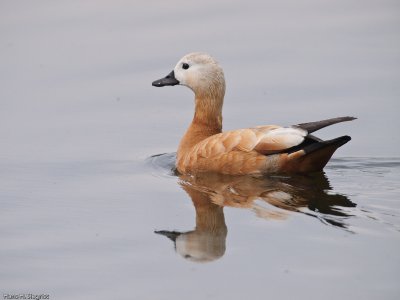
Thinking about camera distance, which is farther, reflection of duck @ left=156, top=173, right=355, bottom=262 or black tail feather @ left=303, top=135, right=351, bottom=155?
black tail feather @ left=303, top=135, right=351, bottom=155

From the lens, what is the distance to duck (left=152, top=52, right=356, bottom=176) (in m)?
9.85

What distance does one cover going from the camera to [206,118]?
36.7ft

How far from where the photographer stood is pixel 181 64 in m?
11.2

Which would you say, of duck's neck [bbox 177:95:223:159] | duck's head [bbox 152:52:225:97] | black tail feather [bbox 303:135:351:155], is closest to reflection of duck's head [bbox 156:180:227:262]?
black tail feather [bbox 303:135:351:155]

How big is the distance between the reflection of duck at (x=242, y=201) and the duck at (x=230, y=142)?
0.12m

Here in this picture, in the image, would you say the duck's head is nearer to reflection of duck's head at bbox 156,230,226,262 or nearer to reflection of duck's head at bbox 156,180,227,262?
reflection of duck's head at bbox 156,180,227,262

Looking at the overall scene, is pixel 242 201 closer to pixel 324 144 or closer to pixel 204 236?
pixel 204 236

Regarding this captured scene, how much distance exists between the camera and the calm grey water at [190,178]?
24.3 feet

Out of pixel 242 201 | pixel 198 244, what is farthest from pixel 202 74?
pixel 198 244

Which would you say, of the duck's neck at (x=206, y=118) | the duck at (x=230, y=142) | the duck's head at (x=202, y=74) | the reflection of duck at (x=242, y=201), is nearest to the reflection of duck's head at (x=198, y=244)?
the reflection of duck at (x=242, y=201)

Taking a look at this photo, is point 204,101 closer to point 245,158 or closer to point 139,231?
point 245,158

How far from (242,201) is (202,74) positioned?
7.58ft

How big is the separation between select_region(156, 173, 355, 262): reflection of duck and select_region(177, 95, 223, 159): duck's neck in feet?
2.59

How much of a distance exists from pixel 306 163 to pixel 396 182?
2.98 ft
